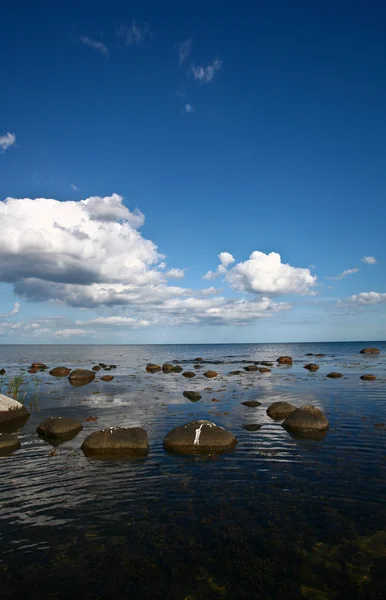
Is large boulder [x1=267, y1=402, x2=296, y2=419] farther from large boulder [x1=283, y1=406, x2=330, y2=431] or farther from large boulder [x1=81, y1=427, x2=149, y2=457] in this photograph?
large boulder [x1=81, y1=427, x2=149, y2=457]

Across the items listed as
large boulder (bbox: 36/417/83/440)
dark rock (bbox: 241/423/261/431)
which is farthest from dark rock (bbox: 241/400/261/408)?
large boulder (bbox: 36/417/83/440)

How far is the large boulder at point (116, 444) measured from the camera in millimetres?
16516

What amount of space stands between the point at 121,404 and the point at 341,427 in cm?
1744

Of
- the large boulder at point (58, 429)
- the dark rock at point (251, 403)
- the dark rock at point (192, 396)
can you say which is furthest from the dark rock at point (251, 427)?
the large boulder at point (58, 429)

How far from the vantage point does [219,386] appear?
41.1 m

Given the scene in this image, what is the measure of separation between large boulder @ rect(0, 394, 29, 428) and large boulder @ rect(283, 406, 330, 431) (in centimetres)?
1753

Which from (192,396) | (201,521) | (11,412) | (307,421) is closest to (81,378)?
(192,396)

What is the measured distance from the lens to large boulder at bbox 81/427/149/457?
1652cm

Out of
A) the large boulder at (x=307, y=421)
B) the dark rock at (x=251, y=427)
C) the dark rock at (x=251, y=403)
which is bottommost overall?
the dark rock at (x=251, y=427)

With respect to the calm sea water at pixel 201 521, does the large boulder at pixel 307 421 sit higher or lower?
higher

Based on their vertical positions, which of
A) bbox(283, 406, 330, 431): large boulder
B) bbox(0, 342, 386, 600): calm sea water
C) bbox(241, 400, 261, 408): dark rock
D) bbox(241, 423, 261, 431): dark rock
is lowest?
bbox(0, 342, 386, 600): calm sea water

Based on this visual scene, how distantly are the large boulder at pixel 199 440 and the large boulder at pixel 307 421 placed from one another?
4.71 m

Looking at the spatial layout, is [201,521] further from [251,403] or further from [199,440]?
[251,403]

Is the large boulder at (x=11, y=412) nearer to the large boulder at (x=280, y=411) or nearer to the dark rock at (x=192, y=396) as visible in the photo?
the dark rock at (x=192, y=396)
